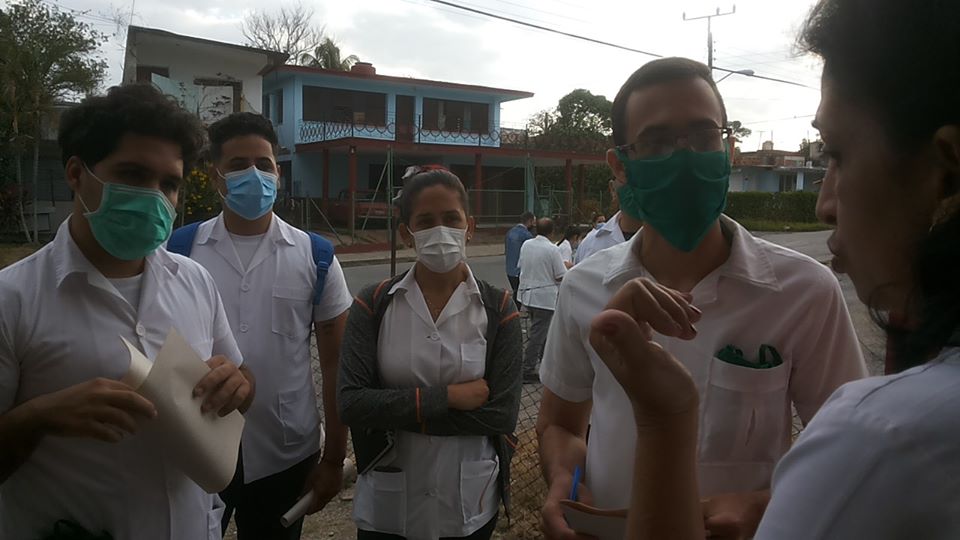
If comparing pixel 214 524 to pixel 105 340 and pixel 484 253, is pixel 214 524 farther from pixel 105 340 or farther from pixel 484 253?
pixel 484 253

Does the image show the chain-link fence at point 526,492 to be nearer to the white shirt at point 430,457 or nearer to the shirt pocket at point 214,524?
the white shirt at point 430,457

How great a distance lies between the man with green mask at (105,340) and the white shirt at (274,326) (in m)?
0.53

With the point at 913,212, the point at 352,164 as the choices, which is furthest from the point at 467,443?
the point at 352,164

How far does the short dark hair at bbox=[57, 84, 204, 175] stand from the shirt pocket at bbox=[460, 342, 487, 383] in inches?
49.8

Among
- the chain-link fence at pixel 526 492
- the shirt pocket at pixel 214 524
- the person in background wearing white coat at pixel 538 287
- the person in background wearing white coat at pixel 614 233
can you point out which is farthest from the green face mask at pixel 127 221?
the person in background wearing white coat at pixel 538 287

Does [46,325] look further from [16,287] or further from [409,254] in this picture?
[409,254]

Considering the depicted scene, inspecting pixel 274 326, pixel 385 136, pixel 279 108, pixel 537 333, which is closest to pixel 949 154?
pixel 274 326

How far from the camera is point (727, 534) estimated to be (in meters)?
1.39

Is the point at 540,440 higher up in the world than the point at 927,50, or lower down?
lower down

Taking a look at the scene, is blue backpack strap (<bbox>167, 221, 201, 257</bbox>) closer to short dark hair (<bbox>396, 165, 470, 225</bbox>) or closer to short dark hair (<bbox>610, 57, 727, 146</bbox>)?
short dark hair (<bbox>396, 165, 470, 225</bbox>)

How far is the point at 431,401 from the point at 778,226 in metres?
36.6

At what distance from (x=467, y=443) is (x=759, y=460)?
3.64 ft

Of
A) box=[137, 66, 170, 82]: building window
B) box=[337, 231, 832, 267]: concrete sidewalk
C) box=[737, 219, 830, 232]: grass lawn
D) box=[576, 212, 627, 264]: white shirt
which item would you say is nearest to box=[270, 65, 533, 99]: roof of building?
box=[137, 66, 170, 82]: building window

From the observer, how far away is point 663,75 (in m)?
1.77
